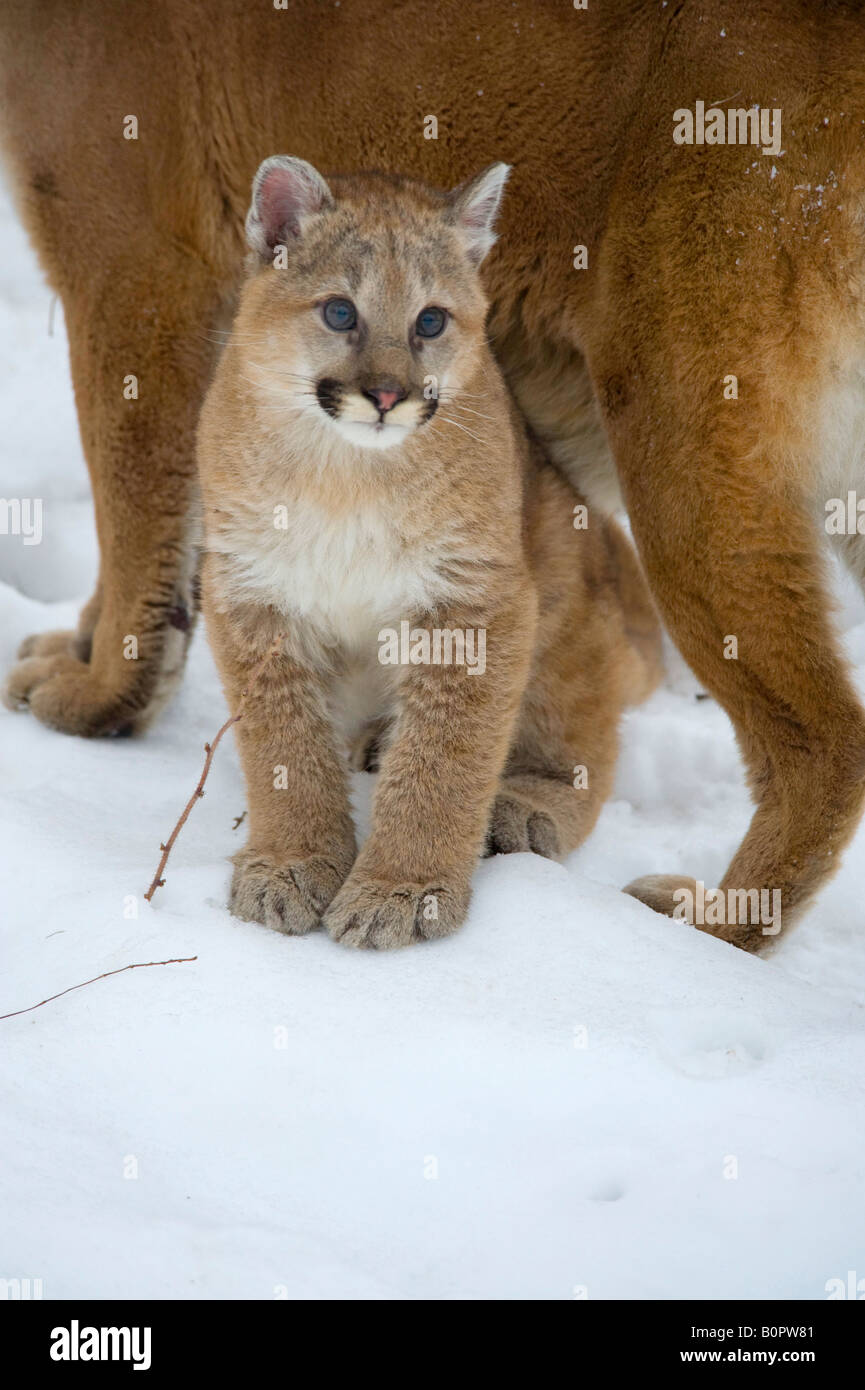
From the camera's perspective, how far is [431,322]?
3109 millimetres

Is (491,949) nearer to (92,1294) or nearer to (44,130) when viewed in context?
(92,1294)

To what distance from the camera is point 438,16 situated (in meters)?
3.68

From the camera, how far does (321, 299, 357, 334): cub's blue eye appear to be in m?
3.00

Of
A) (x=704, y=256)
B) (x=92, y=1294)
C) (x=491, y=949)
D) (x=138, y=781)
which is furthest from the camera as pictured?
(x=138, y=781)

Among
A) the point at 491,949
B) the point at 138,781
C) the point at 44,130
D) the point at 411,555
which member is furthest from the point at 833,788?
the point at 44,130

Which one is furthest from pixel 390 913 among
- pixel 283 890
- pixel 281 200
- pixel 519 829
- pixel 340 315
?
pixel 281 200

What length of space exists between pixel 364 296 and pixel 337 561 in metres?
0.59

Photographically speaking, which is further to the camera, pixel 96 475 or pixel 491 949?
pixel 96 475

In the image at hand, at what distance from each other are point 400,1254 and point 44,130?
3.33 meters

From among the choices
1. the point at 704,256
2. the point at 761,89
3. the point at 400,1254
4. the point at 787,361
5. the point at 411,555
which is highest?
the point at 761,89

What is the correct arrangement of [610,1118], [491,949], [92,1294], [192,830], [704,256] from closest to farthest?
[92,1294], [610,1118], [491,949], [704,256], [192,830]

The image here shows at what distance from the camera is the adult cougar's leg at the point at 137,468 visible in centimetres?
397

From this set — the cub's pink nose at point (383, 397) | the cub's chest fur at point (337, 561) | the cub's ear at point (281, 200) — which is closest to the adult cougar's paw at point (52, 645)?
the cub's chest fur at point (337, 561)

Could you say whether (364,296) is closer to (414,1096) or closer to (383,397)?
(383,397)
